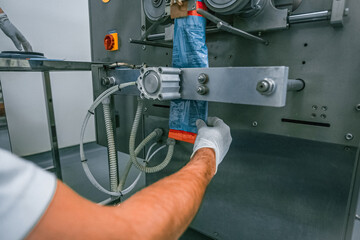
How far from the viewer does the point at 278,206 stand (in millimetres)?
830

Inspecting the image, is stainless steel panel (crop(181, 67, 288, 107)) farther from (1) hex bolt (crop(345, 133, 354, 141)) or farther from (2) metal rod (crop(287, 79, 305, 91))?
(1) hex bolt (crop(345, 133, 354, 141))

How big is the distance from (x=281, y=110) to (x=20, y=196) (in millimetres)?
723

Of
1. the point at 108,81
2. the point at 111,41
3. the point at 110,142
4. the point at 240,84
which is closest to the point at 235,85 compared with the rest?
the point at 240,84

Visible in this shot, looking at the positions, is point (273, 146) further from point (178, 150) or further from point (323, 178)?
point (178, 150)

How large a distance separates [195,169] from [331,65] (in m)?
0.53

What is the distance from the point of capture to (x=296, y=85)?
0.63 meters

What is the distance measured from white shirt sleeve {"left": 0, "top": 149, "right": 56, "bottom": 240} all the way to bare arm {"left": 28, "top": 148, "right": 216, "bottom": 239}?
0.01 m

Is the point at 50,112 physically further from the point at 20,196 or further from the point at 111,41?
the point at 20,196

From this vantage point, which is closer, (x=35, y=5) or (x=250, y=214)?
(x=250, y=214)

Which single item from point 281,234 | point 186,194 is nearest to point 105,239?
point 186,194

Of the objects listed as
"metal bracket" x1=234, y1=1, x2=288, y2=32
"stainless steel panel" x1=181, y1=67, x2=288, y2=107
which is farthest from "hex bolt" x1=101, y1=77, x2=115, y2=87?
"metal bracket" x1=234, y1=1, x2=288, y2=32

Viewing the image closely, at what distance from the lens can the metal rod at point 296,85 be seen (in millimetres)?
585

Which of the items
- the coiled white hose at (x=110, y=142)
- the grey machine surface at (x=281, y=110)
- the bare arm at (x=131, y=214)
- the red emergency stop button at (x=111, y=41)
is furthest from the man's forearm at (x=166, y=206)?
the red emergency stop button at (x=111, y=41)

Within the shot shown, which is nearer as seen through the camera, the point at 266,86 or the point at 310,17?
the point at 266,86
